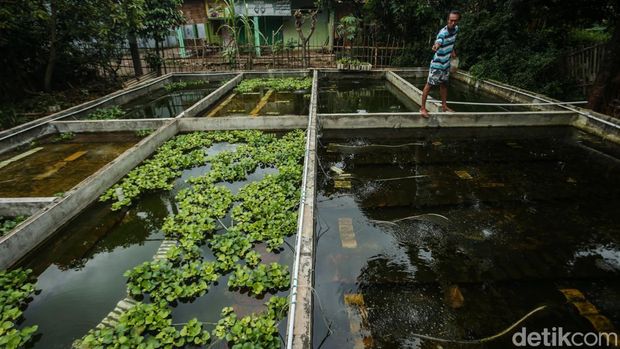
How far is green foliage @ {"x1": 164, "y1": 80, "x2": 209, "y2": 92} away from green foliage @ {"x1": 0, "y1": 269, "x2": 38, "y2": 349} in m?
11.2

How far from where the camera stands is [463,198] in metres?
4.93

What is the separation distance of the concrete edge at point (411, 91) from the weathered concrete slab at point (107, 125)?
269 inches

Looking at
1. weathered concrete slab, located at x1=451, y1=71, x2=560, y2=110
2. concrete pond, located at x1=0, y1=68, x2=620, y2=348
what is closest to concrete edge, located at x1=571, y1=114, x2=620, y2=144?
concrete pond, located at x1=0, y1=68, x2=620, y2=348

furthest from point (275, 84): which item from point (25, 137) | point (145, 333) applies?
point (145, 333)

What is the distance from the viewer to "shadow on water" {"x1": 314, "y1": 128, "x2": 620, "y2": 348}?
3000 millimetres

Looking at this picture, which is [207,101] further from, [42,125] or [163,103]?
[42,125]

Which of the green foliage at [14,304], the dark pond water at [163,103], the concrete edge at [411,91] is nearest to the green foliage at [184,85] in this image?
the dark pond water at [163,103]

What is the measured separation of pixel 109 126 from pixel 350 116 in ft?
20.3

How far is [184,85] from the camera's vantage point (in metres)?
14.0

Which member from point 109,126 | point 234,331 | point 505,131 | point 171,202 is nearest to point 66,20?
point 109,126

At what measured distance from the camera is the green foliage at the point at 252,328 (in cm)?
274

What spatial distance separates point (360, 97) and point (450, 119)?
14.0 feet

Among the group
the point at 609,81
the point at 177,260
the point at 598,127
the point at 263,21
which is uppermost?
the point at 263,21

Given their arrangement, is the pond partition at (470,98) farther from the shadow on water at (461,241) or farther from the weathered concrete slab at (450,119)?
the shadow on water at (461,241)
